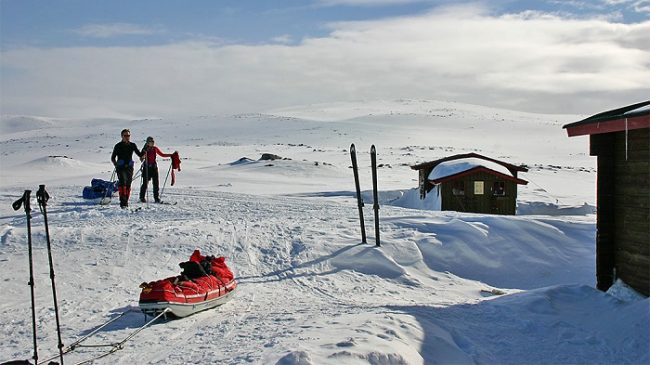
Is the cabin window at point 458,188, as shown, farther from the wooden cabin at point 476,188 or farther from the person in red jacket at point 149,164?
the person in red jacket at point 149,164

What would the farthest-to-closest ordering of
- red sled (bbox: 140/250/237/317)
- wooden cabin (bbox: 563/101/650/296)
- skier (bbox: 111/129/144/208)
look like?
skier (bbox: 111/129/144/208) < wooden cabin (bbox: 563/101/650/296) < red sled (bbox: 140/250/237/317)

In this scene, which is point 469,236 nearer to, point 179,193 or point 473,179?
point 179,193

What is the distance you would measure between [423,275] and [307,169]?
28.5 m

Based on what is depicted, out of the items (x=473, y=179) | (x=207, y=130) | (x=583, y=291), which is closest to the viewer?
(x=583, y=291)

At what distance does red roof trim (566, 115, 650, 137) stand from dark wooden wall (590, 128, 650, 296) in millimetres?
230

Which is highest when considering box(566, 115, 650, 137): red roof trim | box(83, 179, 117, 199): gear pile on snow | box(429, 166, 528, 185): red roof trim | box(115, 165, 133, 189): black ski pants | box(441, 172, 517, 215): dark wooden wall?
box(566, 115, 650, 137): red roof trim

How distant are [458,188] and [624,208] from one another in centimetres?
1538

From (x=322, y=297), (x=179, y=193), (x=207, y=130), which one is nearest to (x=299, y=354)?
(x=322, y=297)

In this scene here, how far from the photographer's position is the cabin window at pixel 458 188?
973 inches

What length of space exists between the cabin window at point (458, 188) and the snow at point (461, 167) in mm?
407

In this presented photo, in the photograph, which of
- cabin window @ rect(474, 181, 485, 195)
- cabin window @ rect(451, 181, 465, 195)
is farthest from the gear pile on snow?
cabin window @ rect(474, 181, 485, 195)

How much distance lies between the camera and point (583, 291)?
9781 mm

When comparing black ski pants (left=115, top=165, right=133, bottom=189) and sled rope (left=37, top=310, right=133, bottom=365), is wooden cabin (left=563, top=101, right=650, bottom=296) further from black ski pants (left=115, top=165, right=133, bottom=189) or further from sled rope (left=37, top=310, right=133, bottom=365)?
black ski pants (left=115, top=165, right=133, bottom=189)

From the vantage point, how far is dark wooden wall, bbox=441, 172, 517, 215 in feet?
81.1
